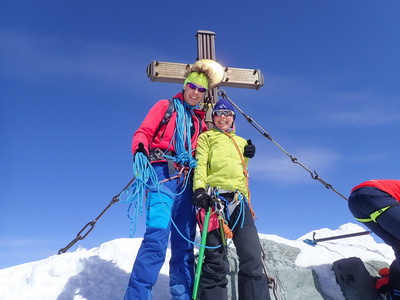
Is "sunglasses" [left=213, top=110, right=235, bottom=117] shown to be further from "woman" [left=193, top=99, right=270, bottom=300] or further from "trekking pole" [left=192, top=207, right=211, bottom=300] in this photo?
"trekking pole" [left=192, top=207, right=211, bottom=300]

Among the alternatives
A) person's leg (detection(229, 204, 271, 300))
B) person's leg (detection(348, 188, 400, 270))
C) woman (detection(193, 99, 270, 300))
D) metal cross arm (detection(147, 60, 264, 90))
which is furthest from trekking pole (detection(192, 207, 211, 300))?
metal cross arm (detection(147, 60, 264, 90))

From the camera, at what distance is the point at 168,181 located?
12.7 ft

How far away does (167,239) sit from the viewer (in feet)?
11.8

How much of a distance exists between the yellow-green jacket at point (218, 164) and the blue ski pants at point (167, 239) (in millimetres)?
271

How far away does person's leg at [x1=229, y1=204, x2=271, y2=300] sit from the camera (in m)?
3.41

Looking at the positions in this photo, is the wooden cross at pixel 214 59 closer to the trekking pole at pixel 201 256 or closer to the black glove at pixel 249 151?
the black glove at pixel 249 151

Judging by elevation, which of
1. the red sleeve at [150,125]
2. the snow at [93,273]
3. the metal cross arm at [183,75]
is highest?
the metal cross arm at [183,75]

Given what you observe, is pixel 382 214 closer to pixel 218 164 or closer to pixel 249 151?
pixel 249 151

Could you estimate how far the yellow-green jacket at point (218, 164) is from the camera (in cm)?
383

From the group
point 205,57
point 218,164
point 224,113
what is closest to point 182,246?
point 218,164

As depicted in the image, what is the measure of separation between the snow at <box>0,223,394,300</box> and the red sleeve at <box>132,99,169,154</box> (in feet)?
6.24

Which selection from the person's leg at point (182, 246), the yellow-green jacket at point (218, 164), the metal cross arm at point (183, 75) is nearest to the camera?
the person's leg at point (182, 246)

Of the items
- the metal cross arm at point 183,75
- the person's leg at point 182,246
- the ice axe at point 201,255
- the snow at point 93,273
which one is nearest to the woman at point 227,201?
the ice axe at point 201,255

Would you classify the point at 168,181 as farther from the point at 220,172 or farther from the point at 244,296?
the point at 244,296
